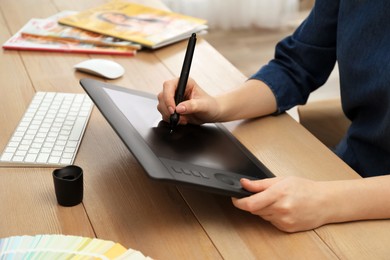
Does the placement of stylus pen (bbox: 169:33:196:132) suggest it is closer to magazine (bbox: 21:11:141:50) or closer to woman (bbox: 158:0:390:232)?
woman (bbox: 158:0:390:232)

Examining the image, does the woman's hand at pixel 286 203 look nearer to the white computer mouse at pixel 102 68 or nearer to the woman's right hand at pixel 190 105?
the woman's right hand at pixel 190 105

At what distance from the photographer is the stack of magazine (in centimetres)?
154

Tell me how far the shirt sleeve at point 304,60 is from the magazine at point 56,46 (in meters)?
0.41

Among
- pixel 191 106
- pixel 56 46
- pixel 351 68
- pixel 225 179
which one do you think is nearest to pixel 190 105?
pixel 191 106

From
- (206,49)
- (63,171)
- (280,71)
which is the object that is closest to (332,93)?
(206,49)

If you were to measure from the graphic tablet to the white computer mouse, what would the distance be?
0.69ft

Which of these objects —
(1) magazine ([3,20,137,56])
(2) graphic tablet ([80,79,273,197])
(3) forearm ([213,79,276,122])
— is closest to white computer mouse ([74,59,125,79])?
(1) magazine ([3,20,137,56])

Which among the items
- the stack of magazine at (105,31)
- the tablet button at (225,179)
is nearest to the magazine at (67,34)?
the stack of magazine at (105,31)

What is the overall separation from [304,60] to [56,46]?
2.09 ft

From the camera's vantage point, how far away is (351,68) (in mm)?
1163

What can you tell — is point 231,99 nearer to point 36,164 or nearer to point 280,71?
point 280,71

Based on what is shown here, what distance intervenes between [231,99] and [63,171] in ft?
1.32

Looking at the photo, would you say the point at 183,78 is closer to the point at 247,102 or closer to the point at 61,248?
the point at 247,102

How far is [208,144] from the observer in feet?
3.48
